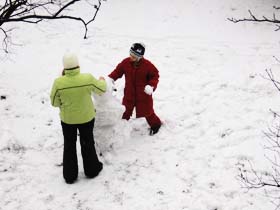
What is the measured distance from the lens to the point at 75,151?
5.83 meters

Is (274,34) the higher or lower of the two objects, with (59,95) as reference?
lower

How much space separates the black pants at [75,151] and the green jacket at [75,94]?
143 mm

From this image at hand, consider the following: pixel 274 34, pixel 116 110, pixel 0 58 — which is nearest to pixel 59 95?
pixel 116 110

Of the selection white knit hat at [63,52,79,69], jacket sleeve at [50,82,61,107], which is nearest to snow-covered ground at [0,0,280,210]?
jacket sleeve at [50,82,61,107]

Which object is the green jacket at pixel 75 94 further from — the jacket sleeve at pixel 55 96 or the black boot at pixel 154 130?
the black boot at pixel 154 130

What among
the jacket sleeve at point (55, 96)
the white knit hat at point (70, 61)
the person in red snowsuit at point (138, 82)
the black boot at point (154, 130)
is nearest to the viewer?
the white knit hat at point (70, 61)

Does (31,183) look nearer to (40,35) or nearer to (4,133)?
(4,133)

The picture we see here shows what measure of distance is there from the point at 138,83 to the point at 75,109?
137 cm

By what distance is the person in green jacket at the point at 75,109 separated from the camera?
540cm

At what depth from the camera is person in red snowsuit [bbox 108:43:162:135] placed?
20.9 feet

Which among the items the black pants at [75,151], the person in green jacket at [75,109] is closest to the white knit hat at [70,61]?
the person in green jacket at [75,109]

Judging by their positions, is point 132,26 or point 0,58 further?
point 132,26

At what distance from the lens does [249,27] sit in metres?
10.5

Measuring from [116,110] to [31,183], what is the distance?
5.19 feet
